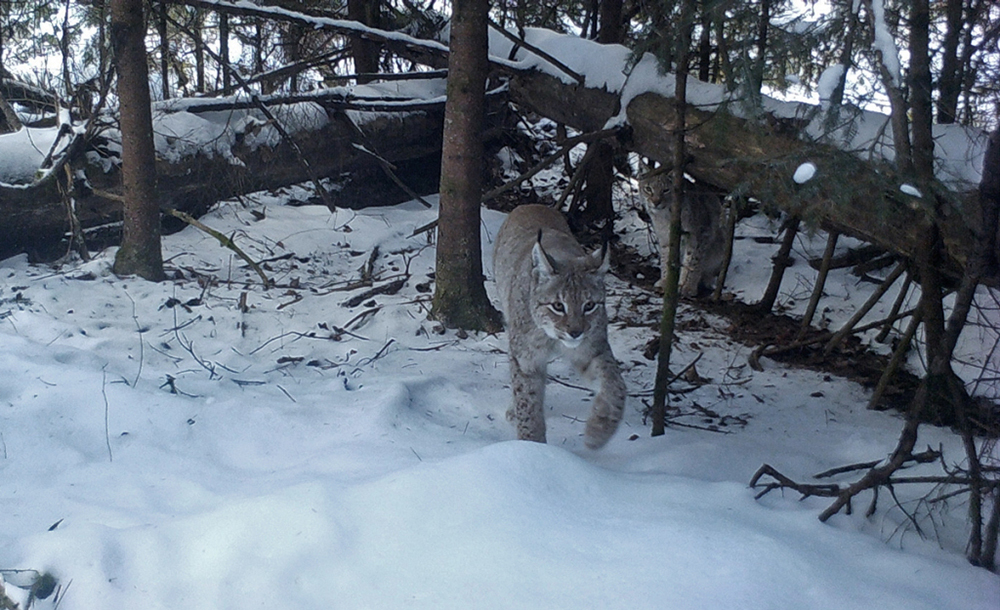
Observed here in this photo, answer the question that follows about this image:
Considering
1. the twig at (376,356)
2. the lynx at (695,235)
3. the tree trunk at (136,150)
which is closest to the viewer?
the twig at (376,356)

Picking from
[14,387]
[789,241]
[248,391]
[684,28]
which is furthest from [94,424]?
[789,241]

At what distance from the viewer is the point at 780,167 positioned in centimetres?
363

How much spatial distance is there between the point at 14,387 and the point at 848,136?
14.9 ft

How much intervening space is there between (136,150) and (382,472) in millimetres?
4252

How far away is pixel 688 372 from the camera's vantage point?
5.87 metres

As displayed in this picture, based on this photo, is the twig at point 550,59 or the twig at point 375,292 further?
the twig at point 550,59

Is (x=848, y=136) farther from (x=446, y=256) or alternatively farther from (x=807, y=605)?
(x=446, y=256)

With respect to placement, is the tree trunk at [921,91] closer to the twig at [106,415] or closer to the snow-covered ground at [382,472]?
the snow-covered ground at [382,472]

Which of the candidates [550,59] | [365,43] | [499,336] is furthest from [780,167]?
[365,43]

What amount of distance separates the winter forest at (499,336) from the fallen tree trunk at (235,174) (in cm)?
4

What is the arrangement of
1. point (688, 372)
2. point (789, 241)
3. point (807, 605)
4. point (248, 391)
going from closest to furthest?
point (807, 605), point (248, 391), point (688, 372), point (789, 241)

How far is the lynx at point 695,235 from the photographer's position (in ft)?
28.2

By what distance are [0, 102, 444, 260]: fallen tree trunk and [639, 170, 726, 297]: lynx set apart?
9.56ft

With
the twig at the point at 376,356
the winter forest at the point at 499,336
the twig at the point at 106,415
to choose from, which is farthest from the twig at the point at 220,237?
the twig at the point at 106,415
